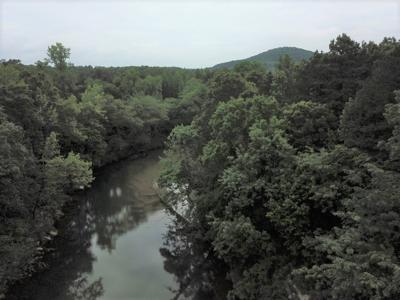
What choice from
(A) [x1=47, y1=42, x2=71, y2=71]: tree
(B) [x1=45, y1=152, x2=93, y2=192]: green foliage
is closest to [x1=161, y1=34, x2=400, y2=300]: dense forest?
(B) [x1=45, y1=152, x2=93, y2=192]: green foliage

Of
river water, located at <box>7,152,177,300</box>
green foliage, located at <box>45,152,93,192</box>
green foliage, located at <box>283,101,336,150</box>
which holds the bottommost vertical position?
river water, located at <box>7,152,177,300</box>

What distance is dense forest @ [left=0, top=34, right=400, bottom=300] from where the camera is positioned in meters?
11.2

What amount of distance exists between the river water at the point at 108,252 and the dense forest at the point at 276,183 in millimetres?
1017

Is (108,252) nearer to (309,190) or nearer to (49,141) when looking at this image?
(49,141)

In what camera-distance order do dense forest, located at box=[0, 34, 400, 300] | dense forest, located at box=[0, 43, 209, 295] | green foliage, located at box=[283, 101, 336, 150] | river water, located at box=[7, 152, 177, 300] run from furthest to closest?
river water, located at box=[7, 152, 177, 300] → dense forest, located at box=[0, 43, 209, 295] → green foliage, located at box=[283, 101, 336, 150] → dense forest, located at box=[0, 34, 400, 300]

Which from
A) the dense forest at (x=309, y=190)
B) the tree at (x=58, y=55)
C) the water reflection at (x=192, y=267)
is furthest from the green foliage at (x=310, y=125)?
the tree at (x=58, y=55)

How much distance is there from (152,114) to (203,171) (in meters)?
34.7

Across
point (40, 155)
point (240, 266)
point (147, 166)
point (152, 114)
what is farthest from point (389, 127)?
point (152, 114)

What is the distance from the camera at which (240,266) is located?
61.5ft

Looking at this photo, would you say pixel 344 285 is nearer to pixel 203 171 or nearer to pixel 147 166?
pixel 203 171

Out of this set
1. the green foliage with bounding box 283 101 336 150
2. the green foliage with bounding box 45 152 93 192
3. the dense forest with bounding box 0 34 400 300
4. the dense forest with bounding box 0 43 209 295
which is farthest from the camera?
the green foliage with bounding box 45 152 93 192

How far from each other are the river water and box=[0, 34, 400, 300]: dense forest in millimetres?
1017

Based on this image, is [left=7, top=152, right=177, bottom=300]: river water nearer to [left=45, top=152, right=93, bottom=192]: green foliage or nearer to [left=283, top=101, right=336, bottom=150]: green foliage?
[left=45, top=152, right=93, bottom=192]: green foliage

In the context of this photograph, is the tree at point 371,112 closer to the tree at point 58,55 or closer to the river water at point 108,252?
the river water at point 108,252
